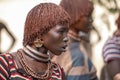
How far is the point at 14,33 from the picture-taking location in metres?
8.80

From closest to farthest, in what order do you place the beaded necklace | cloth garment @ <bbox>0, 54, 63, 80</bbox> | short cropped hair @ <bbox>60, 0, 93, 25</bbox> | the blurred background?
cloth garment @ <bbox>0, 54, 63, 80</bbox> → the beaded necklace → short cropped hair @ <bbox>60, 0, 93, 25</bbox> → the blurred background

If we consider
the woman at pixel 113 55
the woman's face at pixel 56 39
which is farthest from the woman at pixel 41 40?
the woman at pixel 113 55

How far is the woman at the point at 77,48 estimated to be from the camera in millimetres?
5859

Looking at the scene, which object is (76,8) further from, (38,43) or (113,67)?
(38,43)

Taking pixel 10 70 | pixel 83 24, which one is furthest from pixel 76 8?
pixel 10 70

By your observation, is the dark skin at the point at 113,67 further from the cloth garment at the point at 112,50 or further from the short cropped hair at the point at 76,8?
the short cropped hair at the point at 76,8

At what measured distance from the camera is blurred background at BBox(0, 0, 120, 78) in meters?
8.45

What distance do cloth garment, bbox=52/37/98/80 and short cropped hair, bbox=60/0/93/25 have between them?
326 mm

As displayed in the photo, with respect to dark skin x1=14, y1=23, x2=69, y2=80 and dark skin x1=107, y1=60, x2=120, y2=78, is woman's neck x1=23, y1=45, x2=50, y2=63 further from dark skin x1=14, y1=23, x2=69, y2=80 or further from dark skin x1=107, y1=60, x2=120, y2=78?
dark skin x1=107, y1=60, x2=120, y2=78

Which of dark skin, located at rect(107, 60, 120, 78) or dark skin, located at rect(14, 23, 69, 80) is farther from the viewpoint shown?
dark skin, located at rect(107, 60, 120, 78)

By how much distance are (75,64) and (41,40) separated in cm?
152

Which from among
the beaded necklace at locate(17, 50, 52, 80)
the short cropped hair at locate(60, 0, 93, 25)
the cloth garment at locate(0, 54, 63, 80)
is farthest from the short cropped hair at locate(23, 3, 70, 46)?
the short cropped hair at locate(60, 0, 93, 25)

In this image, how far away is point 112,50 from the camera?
6.53 m

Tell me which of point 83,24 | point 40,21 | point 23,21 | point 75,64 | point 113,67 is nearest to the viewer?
point 40,21
